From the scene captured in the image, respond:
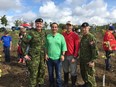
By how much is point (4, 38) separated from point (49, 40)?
6412 mm

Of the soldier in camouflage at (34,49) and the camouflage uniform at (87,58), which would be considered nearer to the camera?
the soldier in camouflage at (34,49)

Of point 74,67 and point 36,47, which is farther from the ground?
point 36,47

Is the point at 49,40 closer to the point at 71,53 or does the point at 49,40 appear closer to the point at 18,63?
the point at 71,53

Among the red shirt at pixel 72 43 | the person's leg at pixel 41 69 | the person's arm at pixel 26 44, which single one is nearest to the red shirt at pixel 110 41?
the red shirt at pixel 72 43

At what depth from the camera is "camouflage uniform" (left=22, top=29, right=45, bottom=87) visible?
23.9 feet

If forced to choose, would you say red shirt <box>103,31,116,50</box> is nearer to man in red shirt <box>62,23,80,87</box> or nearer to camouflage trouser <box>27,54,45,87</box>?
man in red shirt <box>62,23,80,87</box>

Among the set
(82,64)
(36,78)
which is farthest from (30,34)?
(82,64)

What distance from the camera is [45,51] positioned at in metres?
7.52

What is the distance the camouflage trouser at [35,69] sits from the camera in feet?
24.1

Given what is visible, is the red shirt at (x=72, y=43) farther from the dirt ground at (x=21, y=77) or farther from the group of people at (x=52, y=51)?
the dirt ground at (x=21, y=77)

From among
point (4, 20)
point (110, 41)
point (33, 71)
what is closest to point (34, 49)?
point (33, 71)

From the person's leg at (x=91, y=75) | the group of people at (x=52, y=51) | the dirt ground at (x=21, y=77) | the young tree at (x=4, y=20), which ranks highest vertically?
the young tree at (x=4, y=20)

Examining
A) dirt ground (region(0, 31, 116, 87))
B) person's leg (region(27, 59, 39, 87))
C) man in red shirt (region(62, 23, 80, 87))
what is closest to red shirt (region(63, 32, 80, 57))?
man in red shirt (region(62, 23, 80, 87))

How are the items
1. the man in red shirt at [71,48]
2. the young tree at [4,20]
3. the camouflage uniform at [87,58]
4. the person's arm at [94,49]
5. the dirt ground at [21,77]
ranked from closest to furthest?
1. the person's arm at [94,49]
2. the camouflage uniform at [87,58]
3. the man in red shirt at [71,48]
4. the dirt ground at [21,77]
5. the young tree at [4,20]
